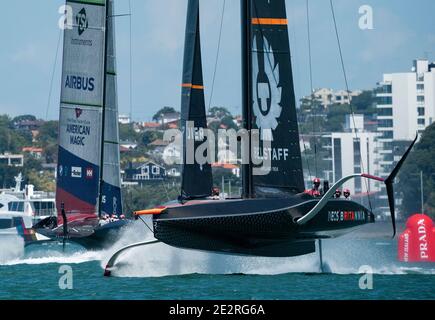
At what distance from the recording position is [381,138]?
4213 inches

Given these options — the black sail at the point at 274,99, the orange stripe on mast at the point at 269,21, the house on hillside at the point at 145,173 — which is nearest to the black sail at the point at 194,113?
the black sail at the point at 274,99

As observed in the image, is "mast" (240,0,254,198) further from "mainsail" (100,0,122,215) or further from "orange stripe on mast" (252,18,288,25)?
"mainsail" (100,0,122,215)

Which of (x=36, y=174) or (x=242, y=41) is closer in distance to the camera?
(x=242, y=41)

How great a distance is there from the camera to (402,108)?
108m

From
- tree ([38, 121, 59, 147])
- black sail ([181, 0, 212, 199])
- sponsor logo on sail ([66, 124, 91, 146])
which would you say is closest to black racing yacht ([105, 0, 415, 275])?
black sail ([181, 0, 212, 199])

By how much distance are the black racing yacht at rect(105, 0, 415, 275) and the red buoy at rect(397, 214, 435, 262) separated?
596 centimetres

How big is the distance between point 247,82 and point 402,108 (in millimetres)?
83422

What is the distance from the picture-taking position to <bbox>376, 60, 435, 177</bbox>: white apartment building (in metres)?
A: 105

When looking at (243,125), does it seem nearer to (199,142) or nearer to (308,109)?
(199,142)

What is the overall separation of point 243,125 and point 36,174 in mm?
79263

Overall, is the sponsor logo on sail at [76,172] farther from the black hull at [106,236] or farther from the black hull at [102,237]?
the black hull at [106,236]

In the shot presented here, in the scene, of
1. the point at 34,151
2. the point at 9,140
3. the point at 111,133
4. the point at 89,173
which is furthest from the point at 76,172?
the point at 34,151

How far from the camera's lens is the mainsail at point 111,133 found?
39812mm
